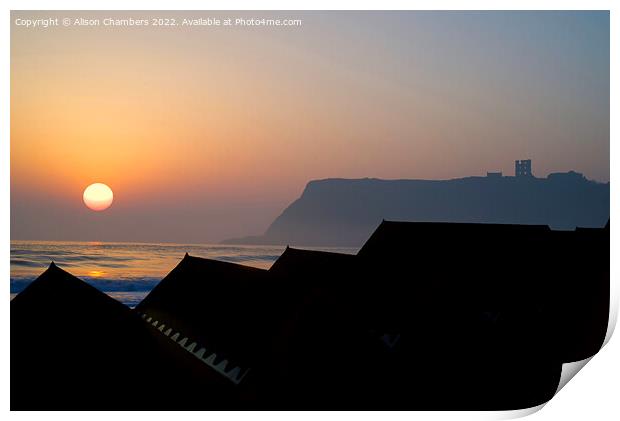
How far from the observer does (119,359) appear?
1145 cm

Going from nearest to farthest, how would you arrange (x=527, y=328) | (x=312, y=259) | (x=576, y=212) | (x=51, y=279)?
(x=51, y=279) < (x=576, y=212) < (x=527, y=328) < (x=312, y=259)

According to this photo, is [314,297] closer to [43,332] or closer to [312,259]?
[43,332]

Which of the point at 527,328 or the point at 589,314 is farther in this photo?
the point at 527,328

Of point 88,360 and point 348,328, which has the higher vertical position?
point 348,328

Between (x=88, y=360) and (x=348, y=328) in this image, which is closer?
(x=88, y=360)

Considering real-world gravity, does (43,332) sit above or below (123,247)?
below

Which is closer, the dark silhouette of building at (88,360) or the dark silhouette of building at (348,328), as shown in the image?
the dark silhouette of building at (88,360)

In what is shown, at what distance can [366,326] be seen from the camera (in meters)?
15.1

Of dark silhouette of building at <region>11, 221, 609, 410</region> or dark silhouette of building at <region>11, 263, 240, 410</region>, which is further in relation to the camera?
dark silhouette of building at <region>11, 221, 609, 410</region>

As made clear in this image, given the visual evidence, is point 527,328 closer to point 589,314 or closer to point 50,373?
point 589,314

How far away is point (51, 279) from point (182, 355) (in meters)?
3.22
